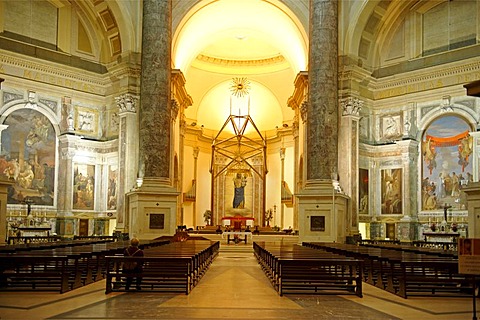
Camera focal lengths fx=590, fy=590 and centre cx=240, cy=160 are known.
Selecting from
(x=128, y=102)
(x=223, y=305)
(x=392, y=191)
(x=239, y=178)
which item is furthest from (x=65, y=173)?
(x=223, y=305)

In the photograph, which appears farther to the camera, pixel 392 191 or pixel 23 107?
pixel 392 191

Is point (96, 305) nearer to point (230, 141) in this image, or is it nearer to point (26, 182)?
point (26, 182)

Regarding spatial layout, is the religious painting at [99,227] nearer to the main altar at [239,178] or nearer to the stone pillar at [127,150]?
the stone pillar at [127,150]

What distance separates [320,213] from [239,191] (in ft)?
69.8

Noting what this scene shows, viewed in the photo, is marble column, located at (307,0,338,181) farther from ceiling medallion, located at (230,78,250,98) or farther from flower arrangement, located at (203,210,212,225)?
flower arrangement, located at (203,210,212,225)

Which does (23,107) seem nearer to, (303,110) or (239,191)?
(303,110)

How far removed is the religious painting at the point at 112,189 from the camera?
27056 mm

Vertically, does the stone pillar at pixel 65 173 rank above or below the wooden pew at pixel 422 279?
above

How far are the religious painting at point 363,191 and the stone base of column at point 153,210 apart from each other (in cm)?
889

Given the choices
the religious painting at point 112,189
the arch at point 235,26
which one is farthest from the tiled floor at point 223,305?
the arch at point 235,26

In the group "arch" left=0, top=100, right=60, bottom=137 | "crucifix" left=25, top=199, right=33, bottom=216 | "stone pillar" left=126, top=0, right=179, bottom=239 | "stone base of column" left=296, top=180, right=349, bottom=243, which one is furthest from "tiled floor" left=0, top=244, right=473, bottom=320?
"arch" left=0, top=100, right=60, bottom=137

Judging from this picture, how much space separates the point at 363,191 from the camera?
1063 inches

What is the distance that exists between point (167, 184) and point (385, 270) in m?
12.9

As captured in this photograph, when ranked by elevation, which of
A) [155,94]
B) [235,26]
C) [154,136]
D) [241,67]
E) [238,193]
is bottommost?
[238,193]
